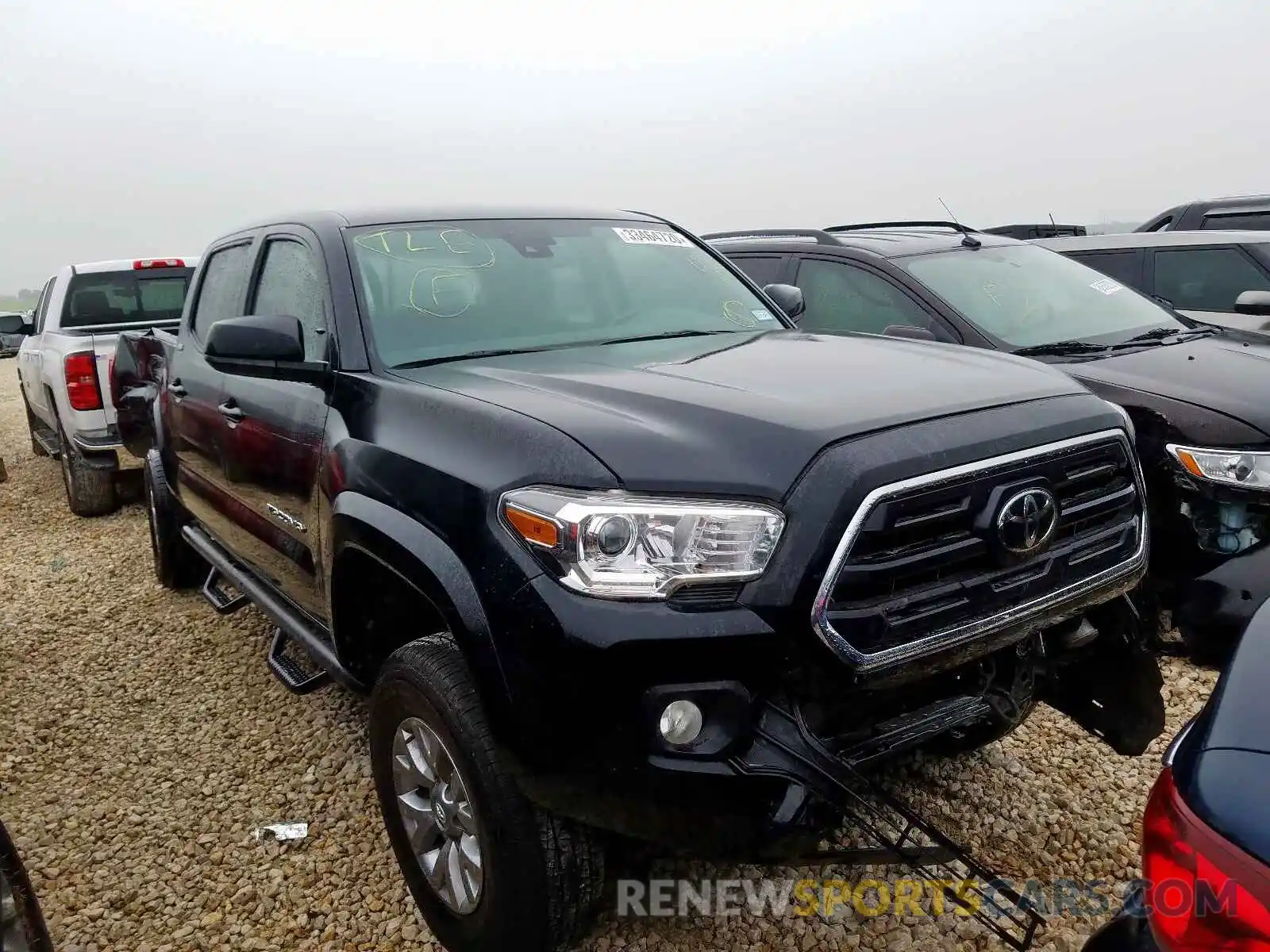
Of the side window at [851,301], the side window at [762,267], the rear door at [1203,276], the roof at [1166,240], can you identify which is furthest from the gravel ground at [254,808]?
the roof at [1166,240]

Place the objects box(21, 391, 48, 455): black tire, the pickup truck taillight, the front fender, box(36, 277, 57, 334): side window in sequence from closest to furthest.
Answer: the front fender, the pickup truck taillight, box(36, 277, 57, 334): side window, box(21, 391, 48, 455): black tire

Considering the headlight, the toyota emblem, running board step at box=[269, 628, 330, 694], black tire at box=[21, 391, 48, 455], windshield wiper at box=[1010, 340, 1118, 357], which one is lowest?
black tire at box=[21, 391, 48, 455]

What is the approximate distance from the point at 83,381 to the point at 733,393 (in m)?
5.85

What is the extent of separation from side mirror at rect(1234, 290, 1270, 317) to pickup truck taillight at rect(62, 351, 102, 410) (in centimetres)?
696

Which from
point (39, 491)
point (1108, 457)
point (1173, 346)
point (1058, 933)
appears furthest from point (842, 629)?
point (39, 491)

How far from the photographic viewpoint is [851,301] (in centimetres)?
509

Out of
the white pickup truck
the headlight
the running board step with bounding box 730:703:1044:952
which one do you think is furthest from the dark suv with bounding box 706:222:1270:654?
the white pickup truck

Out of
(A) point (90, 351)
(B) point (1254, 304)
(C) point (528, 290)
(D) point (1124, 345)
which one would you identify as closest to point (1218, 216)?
(B) point (1254, 304)

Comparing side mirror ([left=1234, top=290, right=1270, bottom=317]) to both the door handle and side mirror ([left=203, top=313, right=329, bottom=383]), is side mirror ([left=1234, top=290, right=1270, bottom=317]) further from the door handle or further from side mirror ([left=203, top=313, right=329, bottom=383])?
the door handle

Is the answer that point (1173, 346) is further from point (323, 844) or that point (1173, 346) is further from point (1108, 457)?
point (323, 844)

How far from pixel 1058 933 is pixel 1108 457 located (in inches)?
47.1

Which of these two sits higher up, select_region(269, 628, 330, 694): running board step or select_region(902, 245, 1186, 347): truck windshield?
select_region(902, 245, 1186, 347): truck windshield

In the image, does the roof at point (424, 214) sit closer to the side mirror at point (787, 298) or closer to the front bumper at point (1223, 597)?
the side mirror at point (787, 298)

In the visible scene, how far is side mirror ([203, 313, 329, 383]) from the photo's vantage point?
272 cm
